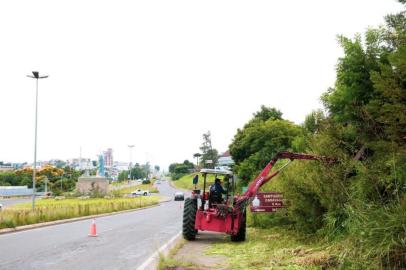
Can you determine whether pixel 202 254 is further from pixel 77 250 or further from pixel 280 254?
pixel 77 250

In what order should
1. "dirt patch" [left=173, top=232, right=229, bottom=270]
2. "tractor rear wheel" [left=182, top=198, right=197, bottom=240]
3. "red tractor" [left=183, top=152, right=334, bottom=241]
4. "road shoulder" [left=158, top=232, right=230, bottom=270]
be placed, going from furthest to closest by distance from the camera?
"tractor rear wheel" [left=182, top=198, right=197, bottom=240] → "red tractor" [left=183, top=152, right=334, bottom=241] → "dirt patch" [left=173, top=232, right=229, bottom=270] → "road shoulder" [left=158, top=232, right=230, bottom=270]

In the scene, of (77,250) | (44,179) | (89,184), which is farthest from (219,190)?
(44,179)

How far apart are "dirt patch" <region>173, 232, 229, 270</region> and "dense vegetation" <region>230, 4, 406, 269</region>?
2.43 meters

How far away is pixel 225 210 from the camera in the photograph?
15.8 metres

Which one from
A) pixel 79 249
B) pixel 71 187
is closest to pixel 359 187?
pixel 79 249

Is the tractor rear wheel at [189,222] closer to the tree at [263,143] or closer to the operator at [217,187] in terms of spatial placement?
the operator at [217,187]

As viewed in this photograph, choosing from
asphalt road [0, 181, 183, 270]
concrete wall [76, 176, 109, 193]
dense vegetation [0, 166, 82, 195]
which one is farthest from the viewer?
dense vegetation [0, 166, 82, 195]

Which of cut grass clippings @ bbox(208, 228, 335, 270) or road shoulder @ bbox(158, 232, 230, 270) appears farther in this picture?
road shoulder @ bbox(158, 232, 230, 270)

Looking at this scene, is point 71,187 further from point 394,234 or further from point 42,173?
point 394,234

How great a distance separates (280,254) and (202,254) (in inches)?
109

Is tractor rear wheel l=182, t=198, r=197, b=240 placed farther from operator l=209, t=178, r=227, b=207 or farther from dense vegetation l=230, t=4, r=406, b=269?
dense vegetation l=230, t=4, r=406, b=269

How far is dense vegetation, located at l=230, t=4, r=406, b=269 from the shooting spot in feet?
25.1

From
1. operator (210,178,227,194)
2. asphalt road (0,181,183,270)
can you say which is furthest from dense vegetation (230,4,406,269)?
asphalt road (0,181,183,270)

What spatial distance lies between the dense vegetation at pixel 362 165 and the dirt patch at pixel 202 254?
7.98 ft
